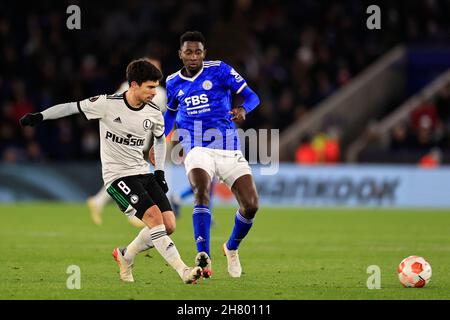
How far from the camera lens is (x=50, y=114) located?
28.3 ft

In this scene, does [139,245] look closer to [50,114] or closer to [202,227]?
[202,227]

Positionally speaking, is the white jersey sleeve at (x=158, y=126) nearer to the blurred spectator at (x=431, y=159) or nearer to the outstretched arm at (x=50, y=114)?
the outstretched arm at (x=50, y=114)

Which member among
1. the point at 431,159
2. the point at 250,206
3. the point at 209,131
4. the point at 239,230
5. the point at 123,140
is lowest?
the point at 239,230

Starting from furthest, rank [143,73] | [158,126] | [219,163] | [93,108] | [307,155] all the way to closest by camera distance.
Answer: [307,155]
[219,163]
[158,126]
[93,108]
[143,73]

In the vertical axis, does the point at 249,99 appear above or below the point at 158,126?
above

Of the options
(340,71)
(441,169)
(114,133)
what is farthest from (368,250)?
(340,71)

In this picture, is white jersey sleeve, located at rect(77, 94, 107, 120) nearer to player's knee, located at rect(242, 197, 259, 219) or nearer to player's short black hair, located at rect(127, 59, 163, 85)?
player's short black hair, located at rect(127, 59, 163, 85)

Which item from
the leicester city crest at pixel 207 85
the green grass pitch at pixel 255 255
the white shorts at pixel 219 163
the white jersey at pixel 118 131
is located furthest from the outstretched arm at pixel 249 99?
the green grass pitch at pixel 255 255

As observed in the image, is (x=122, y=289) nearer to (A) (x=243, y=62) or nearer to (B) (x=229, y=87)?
(B) (x=229, y=87)

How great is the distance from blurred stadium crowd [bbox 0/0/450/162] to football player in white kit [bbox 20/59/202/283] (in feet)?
48.1

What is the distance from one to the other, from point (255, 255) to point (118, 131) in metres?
3.50

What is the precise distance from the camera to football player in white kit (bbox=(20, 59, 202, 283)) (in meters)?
8.70

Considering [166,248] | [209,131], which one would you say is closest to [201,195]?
[209,131]

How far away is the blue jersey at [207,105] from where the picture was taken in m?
9.90
